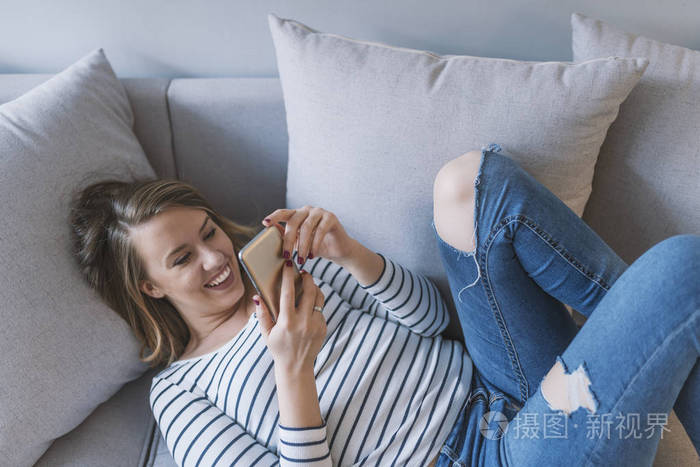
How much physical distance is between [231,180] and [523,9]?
78 cm

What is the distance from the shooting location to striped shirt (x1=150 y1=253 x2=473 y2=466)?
31.7 inches

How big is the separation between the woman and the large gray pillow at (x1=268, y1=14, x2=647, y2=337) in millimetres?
68

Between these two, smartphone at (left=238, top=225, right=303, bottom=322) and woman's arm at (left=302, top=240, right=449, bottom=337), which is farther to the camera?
woman's arm at (left=302, top=240, right=449, bottom=337)

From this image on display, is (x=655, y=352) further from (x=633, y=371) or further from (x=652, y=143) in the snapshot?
(x=652, y=143)

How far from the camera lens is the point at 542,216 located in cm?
77

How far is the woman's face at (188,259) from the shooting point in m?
0.90

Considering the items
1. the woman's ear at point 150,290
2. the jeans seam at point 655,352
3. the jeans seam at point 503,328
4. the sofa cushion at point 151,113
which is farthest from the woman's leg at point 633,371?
the sofa cushion at point 151,113

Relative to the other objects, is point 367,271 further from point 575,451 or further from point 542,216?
point 575,451

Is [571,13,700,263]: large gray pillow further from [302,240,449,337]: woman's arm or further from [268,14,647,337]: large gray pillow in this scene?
[302,240,449,337]: woman's arm

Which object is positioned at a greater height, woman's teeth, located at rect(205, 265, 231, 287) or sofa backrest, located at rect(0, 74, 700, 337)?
sofa backrest, located at rect(0, 74, 700, 337)

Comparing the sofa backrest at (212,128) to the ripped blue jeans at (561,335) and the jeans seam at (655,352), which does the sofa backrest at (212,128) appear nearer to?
the ripped blue jeans at (561,335)

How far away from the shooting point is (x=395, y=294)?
920mm

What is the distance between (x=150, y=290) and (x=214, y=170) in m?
0.36

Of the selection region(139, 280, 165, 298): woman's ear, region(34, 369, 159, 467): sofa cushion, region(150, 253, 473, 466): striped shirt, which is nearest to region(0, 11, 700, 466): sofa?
region(34, 369, 159, 467): sofa cushion
